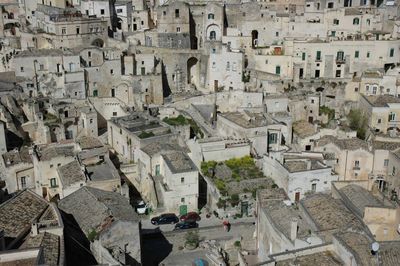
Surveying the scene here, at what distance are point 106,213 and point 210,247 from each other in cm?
556

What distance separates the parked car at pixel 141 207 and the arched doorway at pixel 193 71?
18.7m

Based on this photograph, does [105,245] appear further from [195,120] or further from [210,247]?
[195,120]

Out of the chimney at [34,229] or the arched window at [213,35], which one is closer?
the chimney at [34,229]

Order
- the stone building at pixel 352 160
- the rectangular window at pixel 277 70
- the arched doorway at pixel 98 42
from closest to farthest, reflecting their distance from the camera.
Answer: the stone building at pixel 352 160 < the rectangular window at pixel 277 70 < the arched doorway at pixel 98 42

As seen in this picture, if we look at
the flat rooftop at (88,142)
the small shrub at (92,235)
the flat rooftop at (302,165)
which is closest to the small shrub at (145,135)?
the flat rooftop at (88,142)

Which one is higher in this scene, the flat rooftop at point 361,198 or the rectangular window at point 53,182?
the rectangular window at point 53,182

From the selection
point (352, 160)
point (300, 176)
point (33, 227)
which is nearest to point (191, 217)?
point (300, 176)

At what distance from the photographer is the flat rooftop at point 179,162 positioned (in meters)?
31.4

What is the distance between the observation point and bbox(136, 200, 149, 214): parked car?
32000mm

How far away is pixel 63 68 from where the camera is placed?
4394cm

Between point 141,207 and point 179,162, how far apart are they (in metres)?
3.53

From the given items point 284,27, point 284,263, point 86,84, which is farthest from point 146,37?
point 284,263

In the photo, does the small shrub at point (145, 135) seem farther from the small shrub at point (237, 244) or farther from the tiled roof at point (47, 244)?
the tiled roof at point (47, 244)

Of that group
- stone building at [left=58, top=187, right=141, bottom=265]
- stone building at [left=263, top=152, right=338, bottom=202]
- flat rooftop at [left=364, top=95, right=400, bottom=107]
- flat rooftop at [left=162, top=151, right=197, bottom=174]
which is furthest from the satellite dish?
flat rooftop at [left=364, top=95, right=400, bottom=107]
